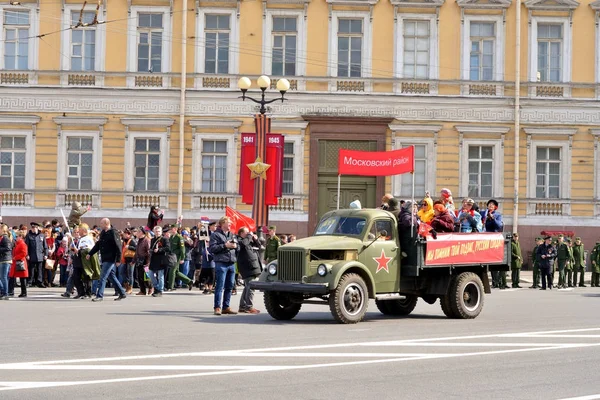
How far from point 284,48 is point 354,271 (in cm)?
2441

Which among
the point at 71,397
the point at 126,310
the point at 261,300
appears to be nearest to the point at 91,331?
the point at 126,310

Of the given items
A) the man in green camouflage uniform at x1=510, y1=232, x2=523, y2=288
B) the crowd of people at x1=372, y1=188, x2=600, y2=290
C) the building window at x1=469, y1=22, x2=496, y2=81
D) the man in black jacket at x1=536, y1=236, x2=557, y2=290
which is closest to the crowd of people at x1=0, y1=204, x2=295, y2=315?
the crowd of people at x1=372, y1=188, x2=600, y2=290

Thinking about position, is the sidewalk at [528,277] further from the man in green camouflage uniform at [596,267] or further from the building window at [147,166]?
the building window at [147,166]

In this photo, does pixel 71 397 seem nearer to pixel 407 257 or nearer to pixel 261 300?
pixel 407 257

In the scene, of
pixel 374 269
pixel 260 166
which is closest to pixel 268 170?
pixel 260 166

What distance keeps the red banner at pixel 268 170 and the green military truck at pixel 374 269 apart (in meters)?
13.9

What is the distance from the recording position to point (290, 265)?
2050 centimetres

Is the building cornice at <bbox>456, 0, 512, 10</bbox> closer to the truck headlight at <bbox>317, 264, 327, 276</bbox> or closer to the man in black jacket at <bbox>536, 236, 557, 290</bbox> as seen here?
the man in black jacket at <bbox>536, 236, 557, 290</bbox>

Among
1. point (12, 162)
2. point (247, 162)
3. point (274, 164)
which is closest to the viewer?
point (247, 162)

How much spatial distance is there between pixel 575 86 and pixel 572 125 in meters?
1.52

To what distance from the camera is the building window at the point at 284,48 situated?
43.7 m

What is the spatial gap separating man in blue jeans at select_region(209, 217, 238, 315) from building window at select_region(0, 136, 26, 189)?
72.8ft

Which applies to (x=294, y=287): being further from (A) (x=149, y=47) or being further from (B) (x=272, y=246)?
(A) (x=149, y=47)

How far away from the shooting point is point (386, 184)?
43.8 m
